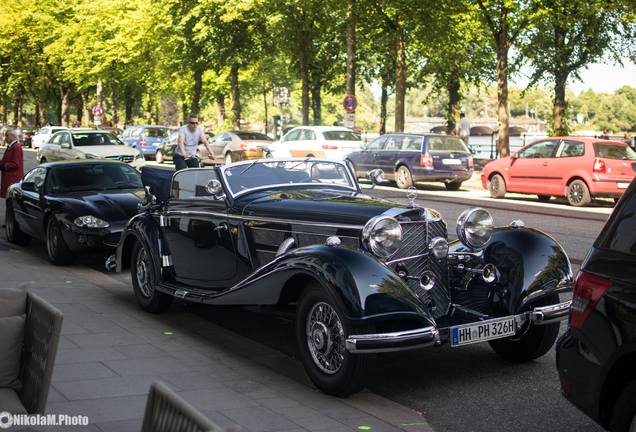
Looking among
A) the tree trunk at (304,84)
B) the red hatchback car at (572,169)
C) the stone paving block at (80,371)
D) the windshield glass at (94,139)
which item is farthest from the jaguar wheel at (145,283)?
the tree trunk at (304,84)

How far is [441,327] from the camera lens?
20.0ft

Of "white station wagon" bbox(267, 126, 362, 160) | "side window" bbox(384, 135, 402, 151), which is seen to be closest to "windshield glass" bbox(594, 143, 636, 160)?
"side window" bbox(384, 135, 402, 151)

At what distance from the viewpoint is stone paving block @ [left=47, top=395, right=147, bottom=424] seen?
5.22 metres

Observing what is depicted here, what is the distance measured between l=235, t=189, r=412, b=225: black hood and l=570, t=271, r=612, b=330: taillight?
2.40 m

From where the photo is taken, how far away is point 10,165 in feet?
49.7

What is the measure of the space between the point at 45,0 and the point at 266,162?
64.2 meters

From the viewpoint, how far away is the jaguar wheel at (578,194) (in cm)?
2089

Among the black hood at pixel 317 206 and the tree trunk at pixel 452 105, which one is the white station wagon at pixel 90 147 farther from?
the black hood at pixel 317 206

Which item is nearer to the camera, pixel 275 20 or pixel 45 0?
pixel 275 20

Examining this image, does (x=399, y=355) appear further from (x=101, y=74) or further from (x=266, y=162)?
(x=101, y=74)

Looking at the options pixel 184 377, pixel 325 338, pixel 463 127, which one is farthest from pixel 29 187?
pixel 463 127

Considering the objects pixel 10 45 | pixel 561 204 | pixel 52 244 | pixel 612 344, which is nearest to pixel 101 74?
pixel 10 45

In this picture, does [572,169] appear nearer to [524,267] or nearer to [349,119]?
[349,119]

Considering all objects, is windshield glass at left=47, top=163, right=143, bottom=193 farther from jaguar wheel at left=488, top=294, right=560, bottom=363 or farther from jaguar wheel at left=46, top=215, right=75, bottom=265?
jaguar wheel at left=488, top=294, right=560, bottom=363
